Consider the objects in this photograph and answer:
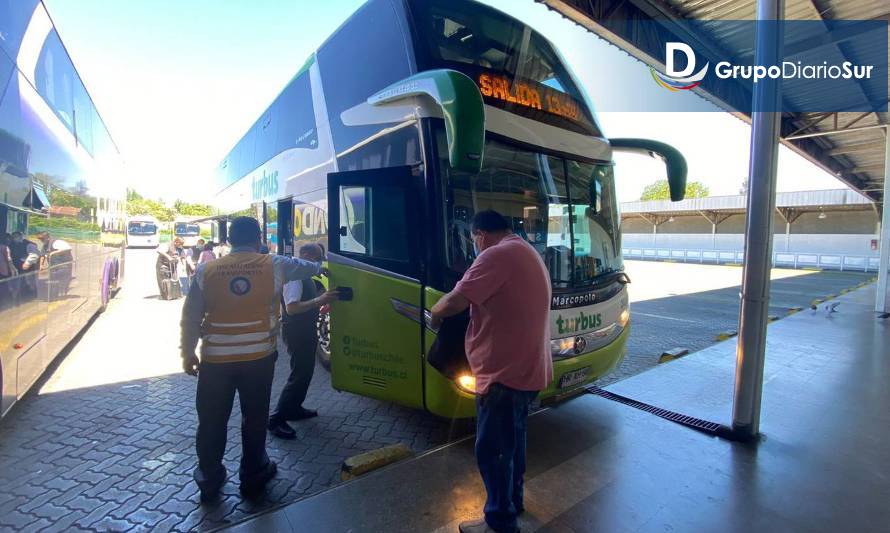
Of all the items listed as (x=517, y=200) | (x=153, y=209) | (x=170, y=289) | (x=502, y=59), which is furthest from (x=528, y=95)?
(x=153, y=209)

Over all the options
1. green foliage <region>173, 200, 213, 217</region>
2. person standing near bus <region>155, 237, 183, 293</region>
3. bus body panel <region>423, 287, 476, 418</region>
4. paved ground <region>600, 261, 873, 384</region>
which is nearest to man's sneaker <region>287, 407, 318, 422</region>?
bus body panel <region>423, 287, 476, 418</region>

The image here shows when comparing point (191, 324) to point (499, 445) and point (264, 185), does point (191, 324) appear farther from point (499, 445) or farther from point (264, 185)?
point (264, 185)

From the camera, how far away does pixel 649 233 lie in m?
35.6

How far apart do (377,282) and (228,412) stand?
1543mm

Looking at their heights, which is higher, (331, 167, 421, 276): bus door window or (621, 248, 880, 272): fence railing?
(331, 167, 421, 276): bus door window

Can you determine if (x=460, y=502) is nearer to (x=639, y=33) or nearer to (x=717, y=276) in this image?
(x=639, y=33)

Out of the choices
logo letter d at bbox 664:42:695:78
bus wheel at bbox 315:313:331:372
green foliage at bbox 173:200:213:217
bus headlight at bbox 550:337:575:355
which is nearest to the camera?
bus headlight at bbox 550:337:575:355

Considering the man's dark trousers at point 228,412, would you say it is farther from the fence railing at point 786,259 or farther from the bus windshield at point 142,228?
the bus windshield at point 142,228

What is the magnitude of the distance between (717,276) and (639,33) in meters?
18.3

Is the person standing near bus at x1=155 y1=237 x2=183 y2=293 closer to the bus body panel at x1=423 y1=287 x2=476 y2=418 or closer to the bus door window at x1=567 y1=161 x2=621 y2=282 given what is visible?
the bus body panel at x1=423 y1=287 x2=476 y2=418

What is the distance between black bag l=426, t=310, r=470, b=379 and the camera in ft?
9.71

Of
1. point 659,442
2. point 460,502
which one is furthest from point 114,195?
point 659,442

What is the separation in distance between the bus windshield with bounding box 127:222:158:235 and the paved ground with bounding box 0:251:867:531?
34359 millimetres

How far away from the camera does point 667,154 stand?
16.0ft
